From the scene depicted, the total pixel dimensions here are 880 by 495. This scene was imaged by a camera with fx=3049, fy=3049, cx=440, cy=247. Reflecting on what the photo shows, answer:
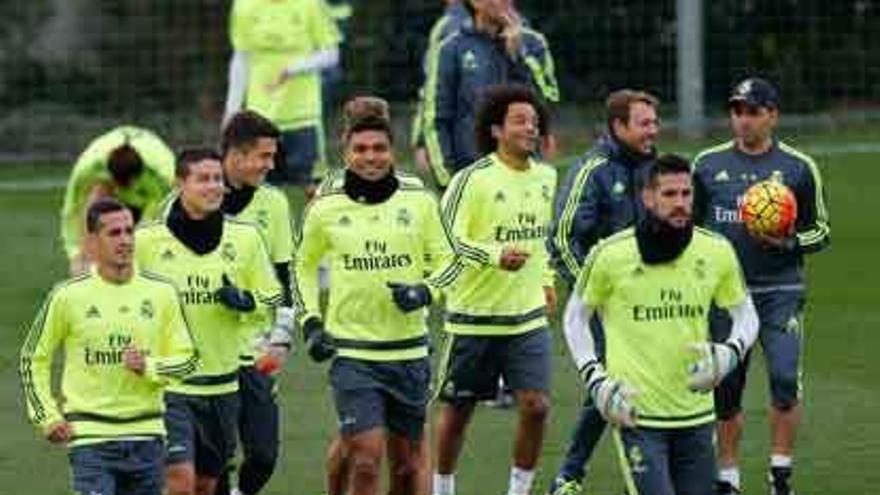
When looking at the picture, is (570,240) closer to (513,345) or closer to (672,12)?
(513,345)

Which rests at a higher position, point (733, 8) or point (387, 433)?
point (733, 8)

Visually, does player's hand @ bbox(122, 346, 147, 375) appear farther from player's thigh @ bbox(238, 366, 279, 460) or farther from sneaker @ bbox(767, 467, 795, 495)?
sneaker @ bbox(767, 467, 795, 495)

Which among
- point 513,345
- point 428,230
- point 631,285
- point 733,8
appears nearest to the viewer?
point 631,285

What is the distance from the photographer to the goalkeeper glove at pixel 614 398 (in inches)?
522

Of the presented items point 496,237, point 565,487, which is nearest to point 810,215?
point 496,237

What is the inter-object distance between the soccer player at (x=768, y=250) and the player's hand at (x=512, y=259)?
1150mm

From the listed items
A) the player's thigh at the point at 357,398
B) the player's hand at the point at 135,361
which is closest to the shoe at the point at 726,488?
the player's thigh at the point at 357,398

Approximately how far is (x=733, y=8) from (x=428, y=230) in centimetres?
1647

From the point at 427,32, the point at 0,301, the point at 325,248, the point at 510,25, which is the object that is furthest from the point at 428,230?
the point at 427,32

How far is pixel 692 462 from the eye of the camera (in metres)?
13.4

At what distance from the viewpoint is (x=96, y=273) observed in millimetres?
13859

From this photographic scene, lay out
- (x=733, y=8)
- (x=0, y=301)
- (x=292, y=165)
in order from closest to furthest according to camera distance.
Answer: (x=0, y=301), (x=292, y=165), (x=733, y=8)

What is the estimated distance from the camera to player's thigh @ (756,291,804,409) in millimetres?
15977

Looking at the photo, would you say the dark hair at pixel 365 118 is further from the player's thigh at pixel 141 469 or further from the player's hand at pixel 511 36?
the player's hand at pixel 511 36
